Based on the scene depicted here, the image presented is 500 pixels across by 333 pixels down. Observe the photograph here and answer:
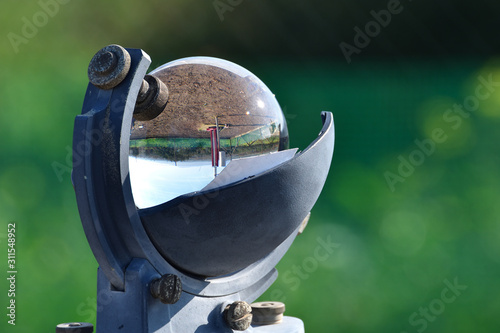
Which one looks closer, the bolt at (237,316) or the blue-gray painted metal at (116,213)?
the blue-gray painted metal at (116,213)

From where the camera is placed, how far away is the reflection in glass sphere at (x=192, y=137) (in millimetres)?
1894

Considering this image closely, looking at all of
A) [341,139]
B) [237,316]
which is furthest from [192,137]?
[341,139]

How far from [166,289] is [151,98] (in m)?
0.54

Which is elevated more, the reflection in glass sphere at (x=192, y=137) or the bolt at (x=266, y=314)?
the reflection in glass sphere at (x=192, y=137)

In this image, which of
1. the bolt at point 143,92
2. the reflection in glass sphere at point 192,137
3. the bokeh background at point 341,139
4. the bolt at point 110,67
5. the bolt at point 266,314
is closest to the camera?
the bolt at point 110,67

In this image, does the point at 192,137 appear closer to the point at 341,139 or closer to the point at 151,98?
the point at 151,98

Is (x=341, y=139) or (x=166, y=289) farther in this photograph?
(x=341, y=139)

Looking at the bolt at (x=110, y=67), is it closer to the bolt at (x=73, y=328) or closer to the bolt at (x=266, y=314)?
the bolt at (x=73, y=328)

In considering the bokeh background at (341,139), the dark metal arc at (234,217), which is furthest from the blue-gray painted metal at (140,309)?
the bokeh background at (341,139)

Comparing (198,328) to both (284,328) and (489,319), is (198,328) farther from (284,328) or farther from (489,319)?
(489,319)

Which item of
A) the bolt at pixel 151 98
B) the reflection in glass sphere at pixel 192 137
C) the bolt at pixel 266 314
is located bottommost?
the bolt at pixel 266 314

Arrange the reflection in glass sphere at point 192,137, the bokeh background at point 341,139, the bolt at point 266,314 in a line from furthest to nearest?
the bokeh background at point 341,139
the bolt at point 266,314
the reflection in glass sphere at point 192,137

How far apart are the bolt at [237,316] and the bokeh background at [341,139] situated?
211 centimetres

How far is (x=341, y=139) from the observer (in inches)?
175
